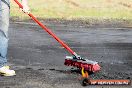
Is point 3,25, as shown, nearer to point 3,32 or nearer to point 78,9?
point 3,32

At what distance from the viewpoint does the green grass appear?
25953 millimetres

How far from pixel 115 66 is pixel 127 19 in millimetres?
15730

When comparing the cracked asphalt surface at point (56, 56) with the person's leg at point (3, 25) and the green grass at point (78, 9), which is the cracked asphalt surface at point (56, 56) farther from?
the green grass at point (78, 9)

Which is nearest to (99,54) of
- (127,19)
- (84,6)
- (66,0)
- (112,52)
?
(112,52)

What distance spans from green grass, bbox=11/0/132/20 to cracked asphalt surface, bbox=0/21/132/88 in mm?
7770

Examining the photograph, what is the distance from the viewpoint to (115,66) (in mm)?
9375

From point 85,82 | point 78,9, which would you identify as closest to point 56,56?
point 85,82

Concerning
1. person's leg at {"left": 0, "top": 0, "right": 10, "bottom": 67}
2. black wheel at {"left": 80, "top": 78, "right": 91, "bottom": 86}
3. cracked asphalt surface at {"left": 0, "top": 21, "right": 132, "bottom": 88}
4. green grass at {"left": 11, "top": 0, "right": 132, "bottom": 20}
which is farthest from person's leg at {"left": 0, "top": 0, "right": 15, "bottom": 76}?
green grass at {"left": 11, "top": 0, "right": 132, "bottom": 20}

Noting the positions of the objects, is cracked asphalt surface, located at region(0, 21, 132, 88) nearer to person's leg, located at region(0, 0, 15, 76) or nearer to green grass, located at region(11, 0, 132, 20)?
person's leg, located at region(0, 0, 15, 76)

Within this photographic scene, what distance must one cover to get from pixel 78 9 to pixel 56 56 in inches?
780

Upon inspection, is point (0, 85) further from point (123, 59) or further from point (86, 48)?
point (86, 48)

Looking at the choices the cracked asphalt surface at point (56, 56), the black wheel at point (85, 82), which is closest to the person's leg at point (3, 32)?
the cracked asphalt surface at point (56, 56)

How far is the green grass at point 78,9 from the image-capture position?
2595 centimetres

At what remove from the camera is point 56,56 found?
1071cm
